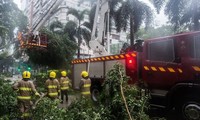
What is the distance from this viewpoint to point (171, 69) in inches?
275

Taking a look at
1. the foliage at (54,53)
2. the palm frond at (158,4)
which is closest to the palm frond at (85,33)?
the foliage at (54,53)

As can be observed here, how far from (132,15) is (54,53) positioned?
7694mm

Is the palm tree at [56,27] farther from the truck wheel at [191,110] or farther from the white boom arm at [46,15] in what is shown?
the truck wheel at [191,110]

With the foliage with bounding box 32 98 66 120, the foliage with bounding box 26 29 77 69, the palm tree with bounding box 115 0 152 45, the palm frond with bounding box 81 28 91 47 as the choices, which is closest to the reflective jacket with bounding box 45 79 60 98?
the foliage with bounding box 32 98 66 120

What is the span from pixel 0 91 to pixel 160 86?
4462 mm

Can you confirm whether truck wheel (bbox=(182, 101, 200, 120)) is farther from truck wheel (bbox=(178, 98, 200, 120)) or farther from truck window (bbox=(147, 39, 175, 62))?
truck window (bbox=(147, 39, 175, 62))

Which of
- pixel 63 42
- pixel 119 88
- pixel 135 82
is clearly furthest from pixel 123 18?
pixel 119 88

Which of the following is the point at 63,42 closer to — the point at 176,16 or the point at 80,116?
the point at 176,16

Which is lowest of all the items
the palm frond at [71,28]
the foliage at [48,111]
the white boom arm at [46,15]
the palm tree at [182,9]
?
the foliage at [48,111]

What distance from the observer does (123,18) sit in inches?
963

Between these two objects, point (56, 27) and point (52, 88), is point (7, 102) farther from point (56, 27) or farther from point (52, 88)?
point (56, 27)

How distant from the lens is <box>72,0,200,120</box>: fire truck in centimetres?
655

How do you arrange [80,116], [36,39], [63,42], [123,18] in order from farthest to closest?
[63,42] < [123,18] < [36,39] < [80,116]

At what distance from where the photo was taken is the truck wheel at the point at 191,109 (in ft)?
20.8
